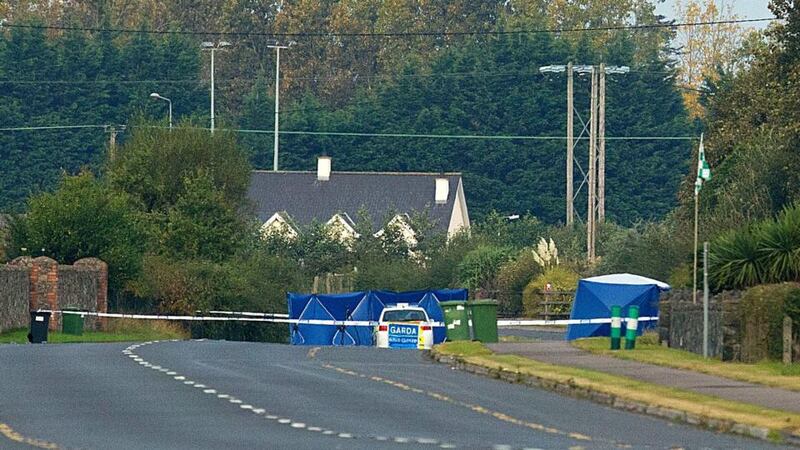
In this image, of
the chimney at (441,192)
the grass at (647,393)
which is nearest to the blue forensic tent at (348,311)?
the grass at (647,393)

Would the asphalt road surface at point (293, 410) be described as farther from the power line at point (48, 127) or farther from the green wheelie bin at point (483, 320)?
the power line at point (48, 127)

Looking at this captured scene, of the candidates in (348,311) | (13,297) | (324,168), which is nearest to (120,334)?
(13,297)

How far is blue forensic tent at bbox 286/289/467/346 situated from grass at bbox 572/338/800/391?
15865 mm

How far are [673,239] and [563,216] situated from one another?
5083cm

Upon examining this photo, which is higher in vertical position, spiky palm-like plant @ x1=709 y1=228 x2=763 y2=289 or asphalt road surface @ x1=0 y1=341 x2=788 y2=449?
spiky palm-like plant @ x1=709 y1=228 x2=763 y2=289

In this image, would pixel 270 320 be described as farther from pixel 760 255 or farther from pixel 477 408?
pixel 477 408

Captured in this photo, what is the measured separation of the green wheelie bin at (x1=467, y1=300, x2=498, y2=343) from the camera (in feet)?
139

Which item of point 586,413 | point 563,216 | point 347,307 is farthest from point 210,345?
point 563,216

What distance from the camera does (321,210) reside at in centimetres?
10312

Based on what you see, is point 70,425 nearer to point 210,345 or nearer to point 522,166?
point 210,345

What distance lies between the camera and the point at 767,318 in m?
31.6

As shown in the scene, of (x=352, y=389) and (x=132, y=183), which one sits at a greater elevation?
(x=132, y=183)

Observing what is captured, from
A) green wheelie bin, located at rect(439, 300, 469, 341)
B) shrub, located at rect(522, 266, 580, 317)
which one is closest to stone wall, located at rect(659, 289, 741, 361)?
green wheelie bin, located at rect(439, 300, 469, 341)

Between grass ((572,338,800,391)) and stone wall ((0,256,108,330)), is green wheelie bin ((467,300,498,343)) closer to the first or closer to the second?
grass ((572,338,800,391))
